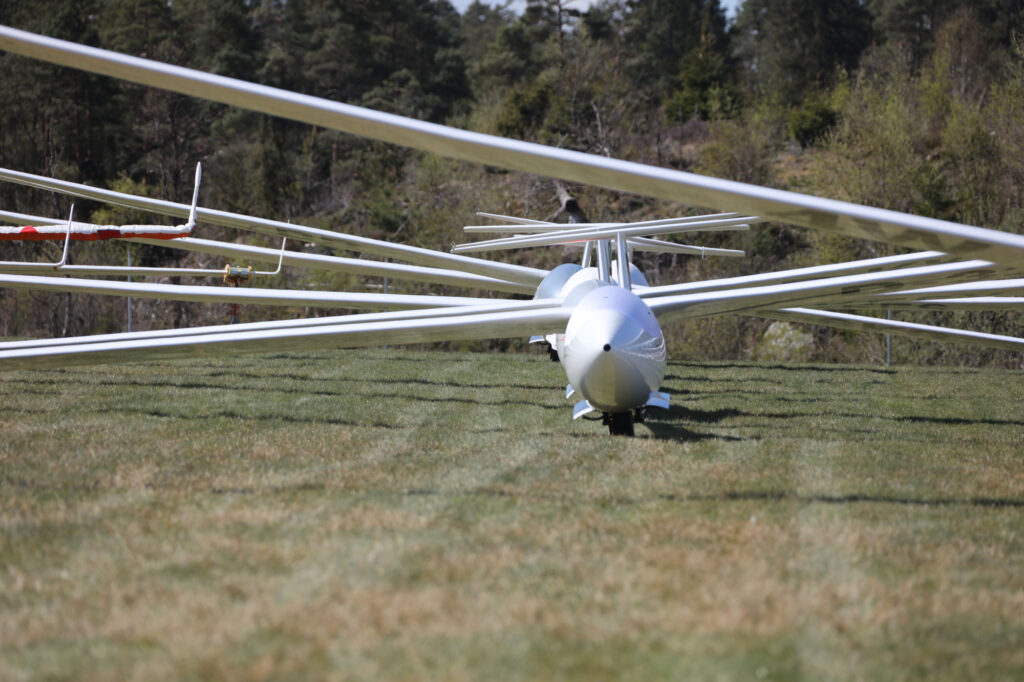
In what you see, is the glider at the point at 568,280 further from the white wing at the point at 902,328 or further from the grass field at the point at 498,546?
the grass field at the point at 498,546

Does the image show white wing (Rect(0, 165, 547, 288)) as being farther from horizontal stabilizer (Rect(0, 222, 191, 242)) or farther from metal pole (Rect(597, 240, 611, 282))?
metal pole (Rect(597, 240, 611, 282))

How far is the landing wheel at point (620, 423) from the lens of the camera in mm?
7219

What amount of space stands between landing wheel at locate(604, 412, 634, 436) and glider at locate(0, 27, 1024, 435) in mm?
12

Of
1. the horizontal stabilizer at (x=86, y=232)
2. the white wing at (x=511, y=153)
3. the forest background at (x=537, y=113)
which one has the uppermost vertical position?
the forest background at (x=537, y=113)

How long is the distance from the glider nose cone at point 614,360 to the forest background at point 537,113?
15.9 metres

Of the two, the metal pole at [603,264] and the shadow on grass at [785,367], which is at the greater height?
the metal pole at [603,264]

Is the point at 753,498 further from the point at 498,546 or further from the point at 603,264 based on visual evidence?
the point at 603,264

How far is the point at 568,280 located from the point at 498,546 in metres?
5.42

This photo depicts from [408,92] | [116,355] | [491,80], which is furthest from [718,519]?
[491,80]

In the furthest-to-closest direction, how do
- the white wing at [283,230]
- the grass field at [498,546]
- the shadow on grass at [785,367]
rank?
1. the shadow on grass at [785,367]
2. the white wing at [283,230]
3. the grass field at [498,546]

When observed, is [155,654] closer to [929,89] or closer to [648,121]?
[929,89]

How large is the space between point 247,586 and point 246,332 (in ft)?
12.3

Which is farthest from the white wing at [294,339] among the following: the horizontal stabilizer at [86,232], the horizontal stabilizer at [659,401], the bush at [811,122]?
the bush at [811,122]

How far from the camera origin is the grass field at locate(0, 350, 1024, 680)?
10.2ft
